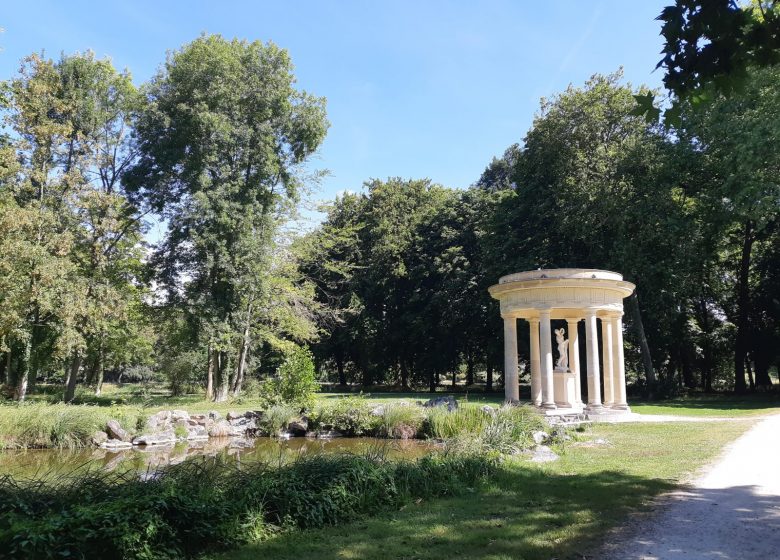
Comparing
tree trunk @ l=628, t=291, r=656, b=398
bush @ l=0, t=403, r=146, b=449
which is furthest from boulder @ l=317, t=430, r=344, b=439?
tree trunk @ l=628, t=291, r=656, b=398

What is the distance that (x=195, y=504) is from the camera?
6.25 metres

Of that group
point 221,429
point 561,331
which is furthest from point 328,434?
point 561,331

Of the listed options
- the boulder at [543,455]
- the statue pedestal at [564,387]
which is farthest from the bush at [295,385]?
the boulder at [543,455]

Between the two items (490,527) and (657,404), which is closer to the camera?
(490,527)

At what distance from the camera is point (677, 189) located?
32875 mm

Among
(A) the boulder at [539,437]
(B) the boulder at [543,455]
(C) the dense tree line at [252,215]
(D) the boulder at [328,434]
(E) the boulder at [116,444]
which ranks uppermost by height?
(C) the dense tree line at [252,215]

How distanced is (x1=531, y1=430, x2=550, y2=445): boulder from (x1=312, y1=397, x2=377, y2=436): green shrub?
21.8 ft

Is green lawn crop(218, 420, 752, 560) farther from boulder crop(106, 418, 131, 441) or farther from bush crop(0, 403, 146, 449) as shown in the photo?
bush crop(0, 403, 146, 449)

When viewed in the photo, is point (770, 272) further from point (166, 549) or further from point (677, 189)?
point (166, 549)

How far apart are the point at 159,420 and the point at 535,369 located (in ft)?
47.3

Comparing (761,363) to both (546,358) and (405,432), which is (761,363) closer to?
(546,358)

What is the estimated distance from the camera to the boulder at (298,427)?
20.5 metres

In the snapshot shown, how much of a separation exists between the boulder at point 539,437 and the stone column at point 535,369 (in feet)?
25.7

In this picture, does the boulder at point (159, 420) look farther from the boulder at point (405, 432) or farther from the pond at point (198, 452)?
the boulder at point (405, 432)
